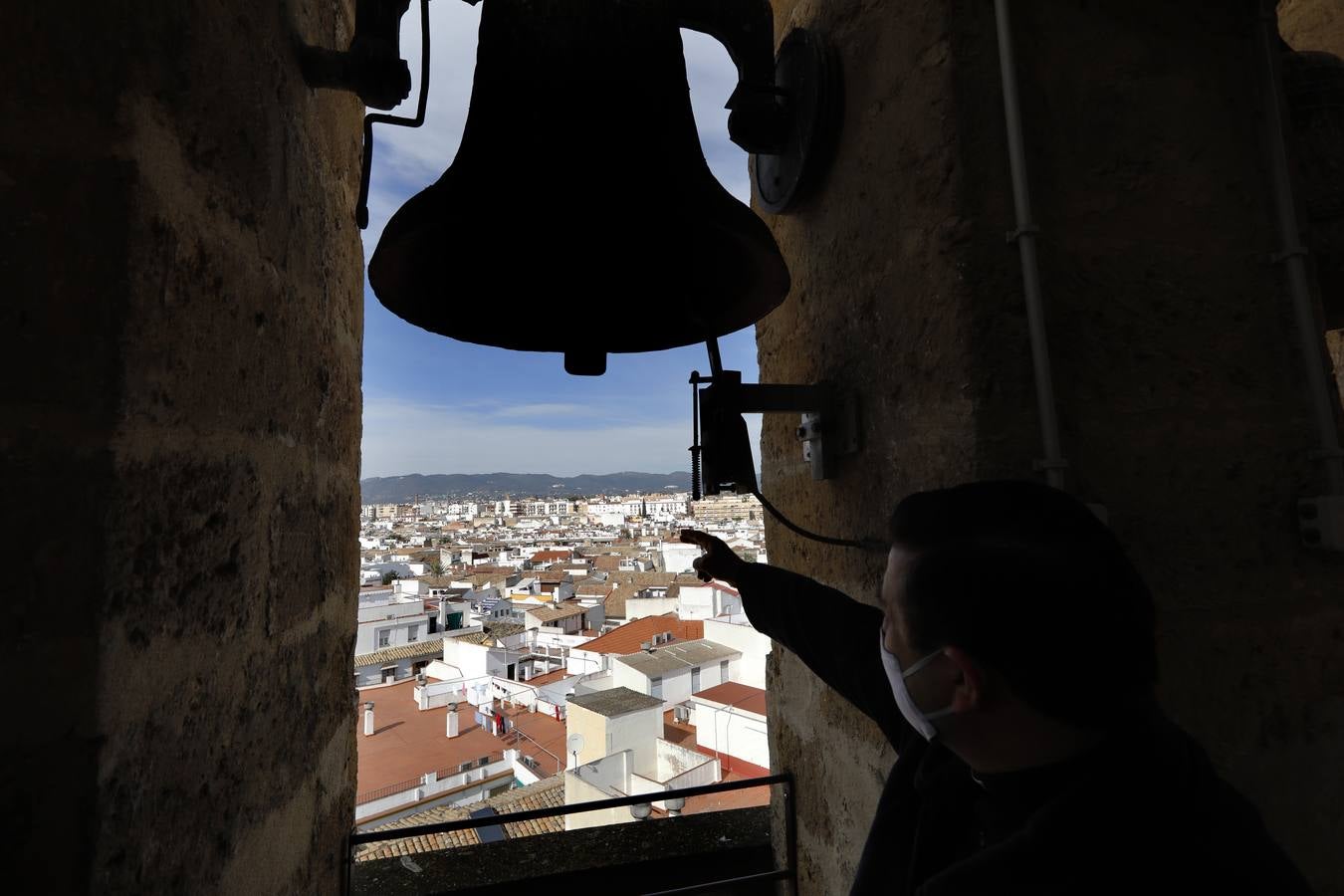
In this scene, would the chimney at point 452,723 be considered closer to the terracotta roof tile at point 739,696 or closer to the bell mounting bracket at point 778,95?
the terracotta roof tile at point 739,696

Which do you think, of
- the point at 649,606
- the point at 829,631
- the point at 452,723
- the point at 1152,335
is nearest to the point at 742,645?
the point at 649,606

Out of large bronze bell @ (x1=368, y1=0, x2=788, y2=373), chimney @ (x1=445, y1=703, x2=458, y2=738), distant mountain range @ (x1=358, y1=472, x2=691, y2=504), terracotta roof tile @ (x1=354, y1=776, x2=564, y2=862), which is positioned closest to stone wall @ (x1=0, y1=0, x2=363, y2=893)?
large bronze bell @ (x1=368, y1=0, x2=788, y2=373)

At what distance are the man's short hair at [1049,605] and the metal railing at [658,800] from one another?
2.84 ft

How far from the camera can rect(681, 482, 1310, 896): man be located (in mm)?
565


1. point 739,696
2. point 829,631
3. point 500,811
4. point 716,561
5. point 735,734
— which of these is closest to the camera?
point 829,631

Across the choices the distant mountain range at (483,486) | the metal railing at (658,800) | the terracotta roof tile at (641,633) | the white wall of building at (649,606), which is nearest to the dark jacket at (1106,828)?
the metal railing at (658,800)

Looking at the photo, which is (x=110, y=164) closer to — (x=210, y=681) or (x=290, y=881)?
(x=210, y=681)

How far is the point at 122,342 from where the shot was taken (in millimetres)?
639

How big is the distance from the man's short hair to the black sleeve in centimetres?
40

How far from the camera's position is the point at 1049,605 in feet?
1.98

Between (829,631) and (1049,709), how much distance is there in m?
0.53

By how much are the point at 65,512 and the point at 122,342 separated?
158 millimetres

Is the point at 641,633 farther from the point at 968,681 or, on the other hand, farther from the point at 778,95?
the point at 968,681

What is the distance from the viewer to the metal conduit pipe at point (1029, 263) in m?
0.95
